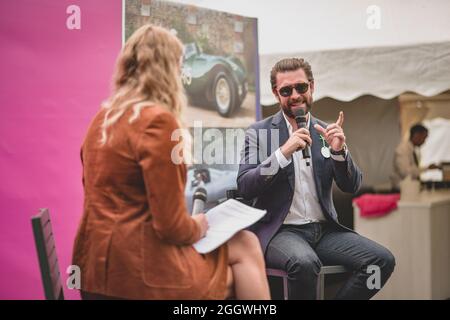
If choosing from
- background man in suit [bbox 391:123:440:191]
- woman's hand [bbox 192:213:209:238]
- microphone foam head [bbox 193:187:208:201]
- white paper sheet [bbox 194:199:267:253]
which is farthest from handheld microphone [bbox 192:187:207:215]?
background man in suit [bbox 391:123:440:191]

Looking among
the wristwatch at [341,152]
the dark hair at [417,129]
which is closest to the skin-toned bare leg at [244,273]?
the wristwatch at [341,152]

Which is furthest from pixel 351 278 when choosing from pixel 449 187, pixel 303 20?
pixel 303 20

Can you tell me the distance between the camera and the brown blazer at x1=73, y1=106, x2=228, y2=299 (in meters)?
1.92

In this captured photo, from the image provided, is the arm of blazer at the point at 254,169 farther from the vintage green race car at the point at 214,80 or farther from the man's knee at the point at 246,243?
the man's knee at the point at 246,243

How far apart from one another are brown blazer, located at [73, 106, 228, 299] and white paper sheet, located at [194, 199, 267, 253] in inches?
1.6

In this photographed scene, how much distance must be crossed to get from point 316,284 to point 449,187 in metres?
0.89

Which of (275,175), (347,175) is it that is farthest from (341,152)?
(275,175)

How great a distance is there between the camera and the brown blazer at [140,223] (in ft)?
6.30

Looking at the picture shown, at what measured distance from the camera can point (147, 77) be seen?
2.05 meters

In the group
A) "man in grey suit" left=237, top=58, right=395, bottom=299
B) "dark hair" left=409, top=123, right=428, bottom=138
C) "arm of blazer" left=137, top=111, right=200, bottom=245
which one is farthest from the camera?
"dark hair" left=409, top=123, right=428, bottom=138

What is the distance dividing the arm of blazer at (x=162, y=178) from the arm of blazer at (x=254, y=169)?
0.63 meters

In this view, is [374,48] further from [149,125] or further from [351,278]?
[149,125]

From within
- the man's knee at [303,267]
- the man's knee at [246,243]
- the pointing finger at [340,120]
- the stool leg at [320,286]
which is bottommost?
the stool leg at [320,286]

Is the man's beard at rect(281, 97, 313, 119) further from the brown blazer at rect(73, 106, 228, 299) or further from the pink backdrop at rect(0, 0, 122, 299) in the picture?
the pink backdrop at rect(0, 0, 122, 299)
